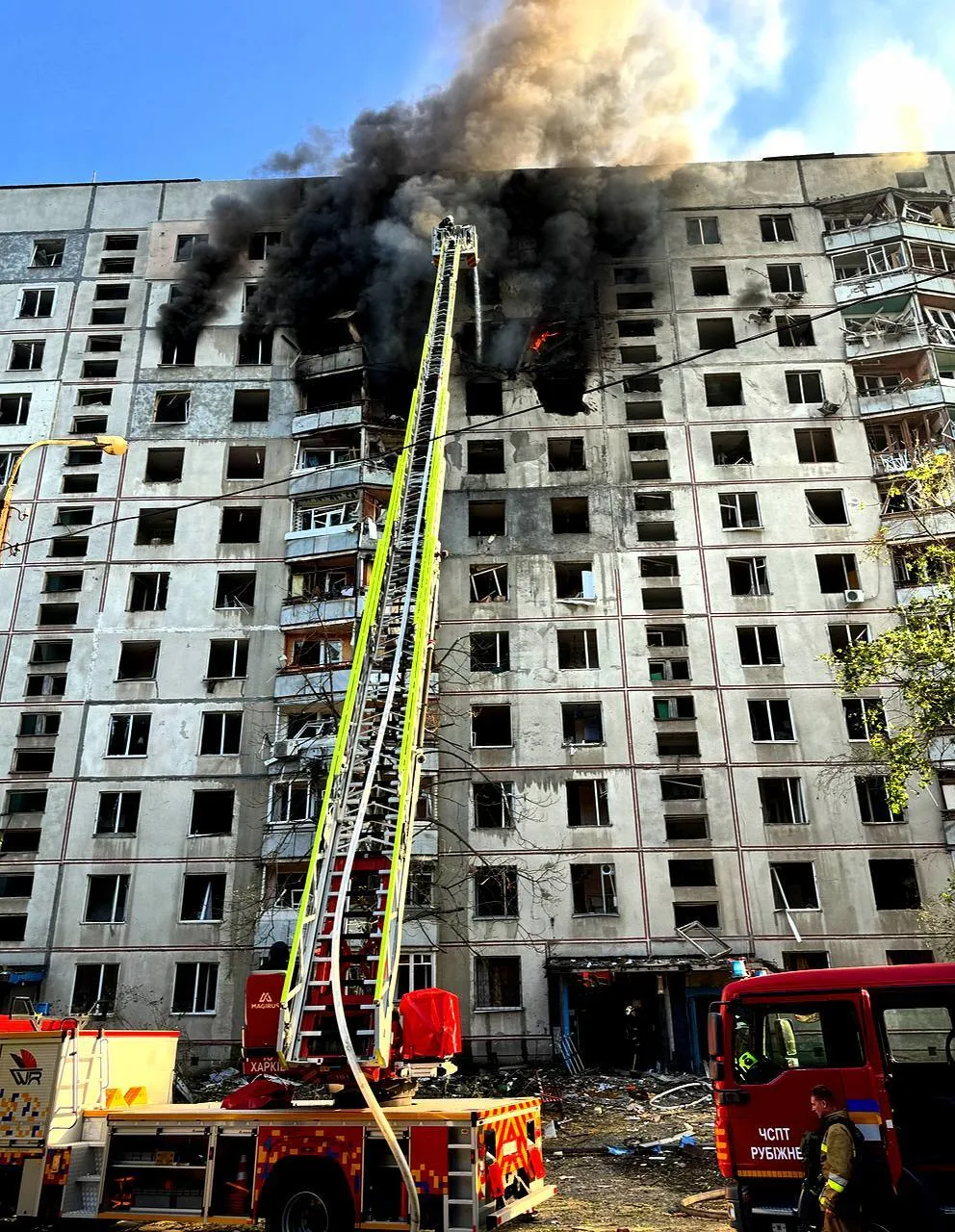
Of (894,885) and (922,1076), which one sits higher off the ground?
(894,885)

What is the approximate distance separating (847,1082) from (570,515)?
28201 mm

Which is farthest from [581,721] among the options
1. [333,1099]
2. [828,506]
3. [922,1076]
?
[922,1076]

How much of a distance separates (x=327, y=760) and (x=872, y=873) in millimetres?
Result: 17791

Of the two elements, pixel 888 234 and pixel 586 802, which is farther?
pixel 888 234

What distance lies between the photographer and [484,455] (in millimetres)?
36062

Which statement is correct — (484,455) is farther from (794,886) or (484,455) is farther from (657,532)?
(794,886)

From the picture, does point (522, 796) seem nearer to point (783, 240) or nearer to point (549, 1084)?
point (549, 1084)

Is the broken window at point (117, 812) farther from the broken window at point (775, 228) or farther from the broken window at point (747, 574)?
the broken window at point (775, 228)

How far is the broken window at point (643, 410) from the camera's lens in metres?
36.2

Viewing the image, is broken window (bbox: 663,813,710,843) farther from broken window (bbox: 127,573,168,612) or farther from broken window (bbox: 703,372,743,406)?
broken window (bbox: 127,573,168,612)

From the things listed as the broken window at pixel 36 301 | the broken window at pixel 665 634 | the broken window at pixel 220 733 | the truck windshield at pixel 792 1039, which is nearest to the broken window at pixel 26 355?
the broken window at pixel 36 301

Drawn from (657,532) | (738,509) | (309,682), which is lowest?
(309,682)

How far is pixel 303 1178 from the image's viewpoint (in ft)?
32.0

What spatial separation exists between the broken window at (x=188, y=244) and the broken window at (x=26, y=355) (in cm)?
717
